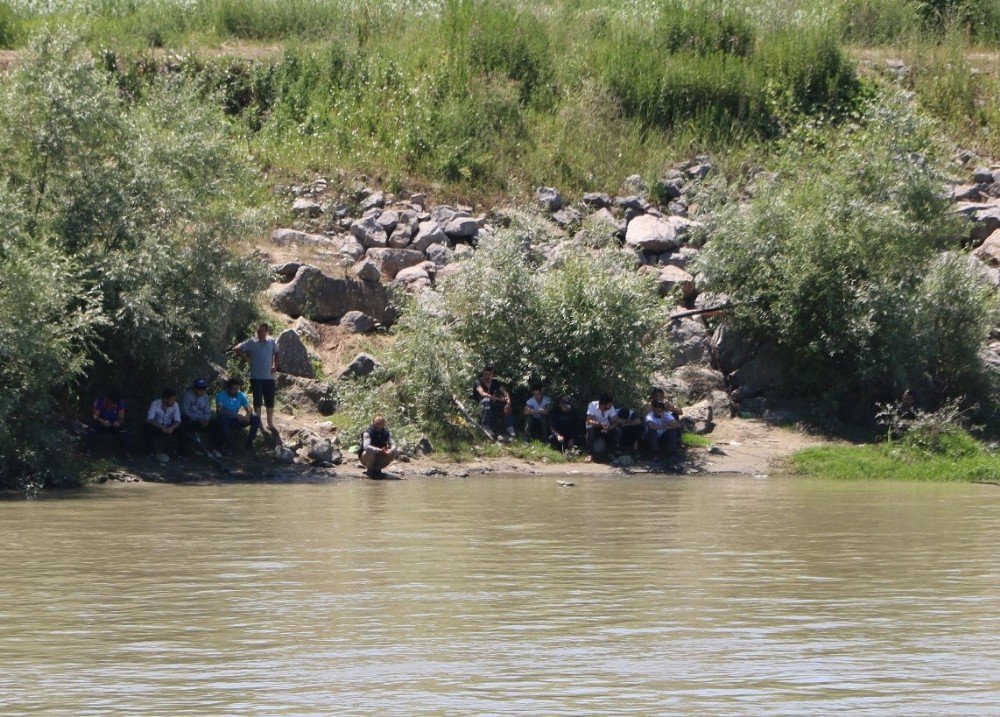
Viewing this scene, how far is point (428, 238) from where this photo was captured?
29078mm

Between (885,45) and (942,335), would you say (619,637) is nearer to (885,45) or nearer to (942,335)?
(942,335)

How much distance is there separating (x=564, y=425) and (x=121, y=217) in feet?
24.4

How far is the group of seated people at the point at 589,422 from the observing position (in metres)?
24.1

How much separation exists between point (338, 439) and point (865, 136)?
1178 centimetres

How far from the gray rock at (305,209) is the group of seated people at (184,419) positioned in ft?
24.1

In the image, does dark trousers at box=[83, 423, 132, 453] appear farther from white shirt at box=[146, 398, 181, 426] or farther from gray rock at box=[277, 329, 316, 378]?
gray rock at box=[277, 329, 316, 378]

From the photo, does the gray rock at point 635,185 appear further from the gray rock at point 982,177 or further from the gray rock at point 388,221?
the gray rock at point 982,177

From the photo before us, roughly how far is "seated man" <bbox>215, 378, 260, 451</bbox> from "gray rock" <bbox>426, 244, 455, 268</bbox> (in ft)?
20.6

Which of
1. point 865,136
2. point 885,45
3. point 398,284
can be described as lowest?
point 398,284

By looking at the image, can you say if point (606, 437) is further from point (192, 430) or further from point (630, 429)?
point (192, 430)

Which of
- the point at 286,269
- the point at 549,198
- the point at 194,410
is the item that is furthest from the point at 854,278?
the point at 194,410

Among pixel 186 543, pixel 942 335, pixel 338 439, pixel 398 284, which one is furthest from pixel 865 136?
pixel 186 543

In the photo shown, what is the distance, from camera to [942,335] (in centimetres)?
2666

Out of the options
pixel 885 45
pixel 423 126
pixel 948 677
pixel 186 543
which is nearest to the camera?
pixel 948 677
